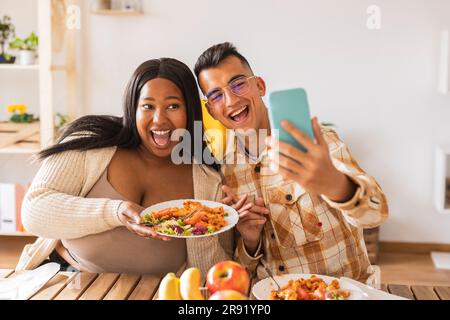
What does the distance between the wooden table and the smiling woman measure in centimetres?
13

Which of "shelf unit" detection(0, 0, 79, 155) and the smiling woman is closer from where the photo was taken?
the smiling woman

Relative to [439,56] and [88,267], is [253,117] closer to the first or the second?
[88,267]

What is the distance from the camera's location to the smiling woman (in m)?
1.35

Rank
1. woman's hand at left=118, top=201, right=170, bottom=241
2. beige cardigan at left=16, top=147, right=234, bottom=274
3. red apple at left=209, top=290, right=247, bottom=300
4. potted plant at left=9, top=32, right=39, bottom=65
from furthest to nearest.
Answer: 1. potted plant at left=9, top=32, right=39, bottom=65
2. beige cardigan at left=16, top=147, right=234, bottom=274
3. woman's hand at left=118, top=201, right=170, bottom=241
4. red apple at left=209, top=290, right=247, bottom=300

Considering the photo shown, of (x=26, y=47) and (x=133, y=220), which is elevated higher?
(x=26, y=47)

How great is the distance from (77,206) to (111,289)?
0.23m

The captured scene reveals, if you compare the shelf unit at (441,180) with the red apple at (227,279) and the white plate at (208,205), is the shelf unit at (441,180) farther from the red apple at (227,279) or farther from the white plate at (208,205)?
the red apple at (227,279)

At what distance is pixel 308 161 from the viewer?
0.94 m

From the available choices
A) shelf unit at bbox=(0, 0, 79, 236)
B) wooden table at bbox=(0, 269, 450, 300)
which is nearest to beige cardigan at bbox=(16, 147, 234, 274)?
wooden table at bbox=(0, 269, 450, 300)

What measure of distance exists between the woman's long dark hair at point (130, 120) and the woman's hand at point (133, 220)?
0.22 meters

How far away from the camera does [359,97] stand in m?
2.88

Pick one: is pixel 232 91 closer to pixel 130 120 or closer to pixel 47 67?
pixel 130 120

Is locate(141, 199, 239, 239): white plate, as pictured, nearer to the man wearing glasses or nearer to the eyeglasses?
the man wearing glasses

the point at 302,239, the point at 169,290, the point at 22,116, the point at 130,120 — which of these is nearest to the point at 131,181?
the point at 130,120
